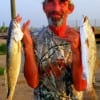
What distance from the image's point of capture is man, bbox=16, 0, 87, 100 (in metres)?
5.52

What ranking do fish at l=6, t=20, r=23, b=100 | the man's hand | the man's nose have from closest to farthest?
fish at l=6, t=20, r=23, b=100, the man's hand, the man's nose

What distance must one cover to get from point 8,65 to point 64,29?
0.93 meters

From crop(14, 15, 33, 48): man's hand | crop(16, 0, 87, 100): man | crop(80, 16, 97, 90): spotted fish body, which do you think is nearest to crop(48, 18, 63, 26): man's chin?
crop(16, 0, 87, 100): man

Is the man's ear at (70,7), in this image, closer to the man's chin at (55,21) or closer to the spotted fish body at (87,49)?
the man's chin at (55,21)

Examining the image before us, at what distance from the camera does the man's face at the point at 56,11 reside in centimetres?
551

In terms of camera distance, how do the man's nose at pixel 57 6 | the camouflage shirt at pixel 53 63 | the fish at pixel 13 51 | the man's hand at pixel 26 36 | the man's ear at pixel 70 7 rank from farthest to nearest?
the man's ear at pixel 70 7
the camouflage shirt at pixel 53 63
the man's nose at pixel 57 6
the man's hand at pixel 26 36
the fish at pixel 13 51

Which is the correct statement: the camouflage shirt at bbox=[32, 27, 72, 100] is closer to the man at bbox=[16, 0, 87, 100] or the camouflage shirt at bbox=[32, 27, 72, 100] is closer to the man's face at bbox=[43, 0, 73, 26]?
the man at bbox=[16, 0, 87, 100]

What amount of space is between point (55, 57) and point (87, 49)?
2.05ft

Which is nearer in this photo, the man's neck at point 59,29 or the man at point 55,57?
the man at point 55,57

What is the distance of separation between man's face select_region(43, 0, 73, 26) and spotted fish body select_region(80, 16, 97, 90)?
1.51ft

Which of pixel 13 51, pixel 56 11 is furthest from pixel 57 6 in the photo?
pixel 13 51

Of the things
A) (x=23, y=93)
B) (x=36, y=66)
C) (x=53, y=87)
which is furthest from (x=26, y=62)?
(x=23, y=93)

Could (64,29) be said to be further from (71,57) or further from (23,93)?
(23,93)

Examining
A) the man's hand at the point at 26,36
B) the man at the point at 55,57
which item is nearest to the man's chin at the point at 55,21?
the man at the point at 55,57
